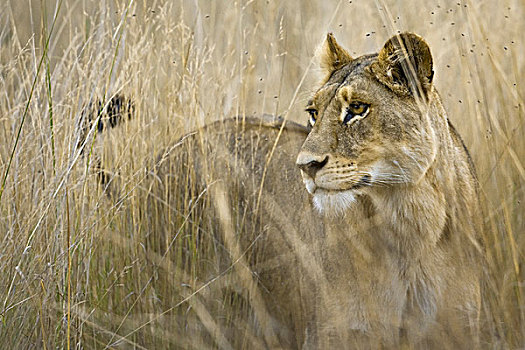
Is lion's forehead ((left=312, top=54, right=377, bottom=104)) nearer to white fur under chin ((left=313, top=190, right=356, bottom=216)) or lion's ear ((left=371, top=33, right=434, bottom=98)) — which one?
lion's ear ((left=371, top=33, right=434, bottom=98))

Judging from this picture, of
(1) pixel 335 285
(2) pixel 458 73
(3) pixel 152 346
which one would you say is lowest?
(3) pixel 152 346

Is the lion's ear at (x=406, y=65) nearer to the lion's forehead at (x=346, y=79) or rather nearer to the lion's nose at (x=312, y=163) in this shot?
the lion's forehead at (x=346, y=79)

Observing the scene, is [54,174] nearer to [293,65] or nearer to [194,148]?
[194,148]

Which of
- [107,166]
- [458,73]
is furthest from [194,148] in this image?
[458,73]

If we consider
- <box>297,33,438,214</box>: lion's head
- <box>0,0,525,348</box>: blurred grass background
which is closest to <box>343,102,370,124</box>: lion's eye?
<box>297,33,438,214</box>: lion's head

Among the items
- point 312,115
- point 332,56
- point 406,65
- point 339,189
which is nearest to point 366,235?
point 339,189

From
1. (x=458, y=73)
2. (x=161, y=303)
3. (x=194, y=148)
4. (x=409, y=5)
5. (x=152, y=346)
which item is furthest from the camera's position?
(x=409, y=5)

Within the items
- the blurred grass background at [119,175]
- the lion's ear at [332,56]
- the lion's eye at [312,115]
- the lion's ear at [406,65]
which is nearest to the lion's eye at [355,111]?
the lion's ear at [406,65]

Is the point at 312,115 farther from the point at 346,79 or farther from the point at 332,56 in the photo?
the point at 332,56

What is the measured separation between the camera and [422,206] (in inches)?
116

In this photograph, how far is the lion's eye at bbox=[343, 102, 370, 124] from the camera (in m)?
2.95

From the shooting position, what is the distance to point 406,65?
115 inches

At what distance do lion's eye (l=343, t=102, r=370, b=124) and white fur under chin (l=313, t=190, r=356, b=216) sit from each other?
12.1 inches

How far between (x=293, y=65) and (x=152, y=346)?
3264 mm
